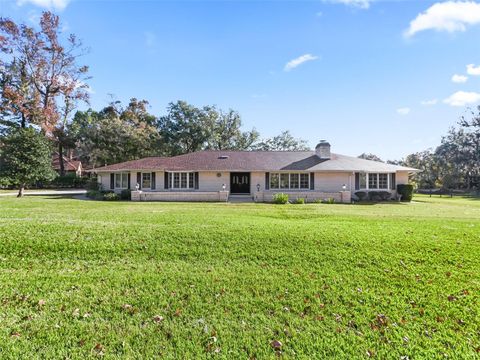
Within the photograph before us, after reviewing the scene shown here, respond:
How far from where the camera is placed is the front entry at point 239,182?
2352 cm

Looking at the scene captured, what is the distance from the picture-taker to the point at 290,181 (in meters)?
22.6

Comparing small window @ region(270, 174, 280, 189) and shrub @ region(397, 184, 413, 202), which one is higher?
small window @ region(270, 174, 280, 189)

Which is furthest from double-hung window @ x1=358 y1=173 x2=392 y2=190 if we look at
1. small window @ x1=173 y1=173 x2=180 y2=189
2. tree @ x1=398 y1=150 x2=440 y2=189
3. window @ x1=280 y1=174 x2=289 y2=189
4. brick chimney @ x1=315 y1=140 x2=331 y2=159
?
tree @ x1=398 y1=150 x2=440 y2=189

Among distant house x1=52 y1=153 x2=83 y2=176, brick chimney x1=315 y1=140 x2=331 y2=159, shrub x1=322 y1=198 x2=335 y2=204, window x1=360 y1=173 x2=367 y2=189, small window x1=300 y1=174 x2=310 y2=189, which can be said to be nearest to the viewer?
shrub x1=322 y1=198 x2=335 y2=204

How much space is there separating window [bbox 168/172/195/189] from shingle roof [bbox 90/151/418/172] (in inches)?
21.0

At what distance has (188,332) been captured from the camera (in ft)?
12.5

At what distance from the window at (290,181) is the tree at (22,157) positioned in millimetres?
18701

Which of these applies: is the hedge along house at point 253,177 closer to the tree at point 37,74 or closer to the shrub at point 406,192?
the shrub at point 406,192

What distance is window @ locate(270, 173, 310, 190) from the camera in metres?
22.5

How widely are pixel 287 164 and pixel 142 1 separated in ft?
51.4

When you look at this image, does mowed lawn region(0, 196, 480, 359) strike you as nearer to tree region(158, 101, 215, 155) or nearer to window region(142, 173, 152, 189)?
window region(142, 173, 152, 189)

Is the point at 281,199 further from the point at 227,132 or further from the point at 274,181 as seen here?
the point at 227,132

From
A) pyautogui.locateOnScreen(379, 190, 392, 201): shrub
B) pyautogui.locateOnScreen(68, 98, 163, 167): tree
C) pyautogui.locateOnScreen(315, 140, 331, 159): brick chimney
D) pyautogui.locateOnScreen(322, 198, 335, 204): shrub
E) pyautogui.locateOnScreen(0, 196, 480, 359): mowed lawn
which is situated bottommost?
pyautogui.locateOnScreen(0, 196, 480, 359): mowed lawn

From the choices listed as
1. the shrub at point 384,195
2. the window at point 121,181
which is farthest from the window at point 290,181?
the window at point 121,181
